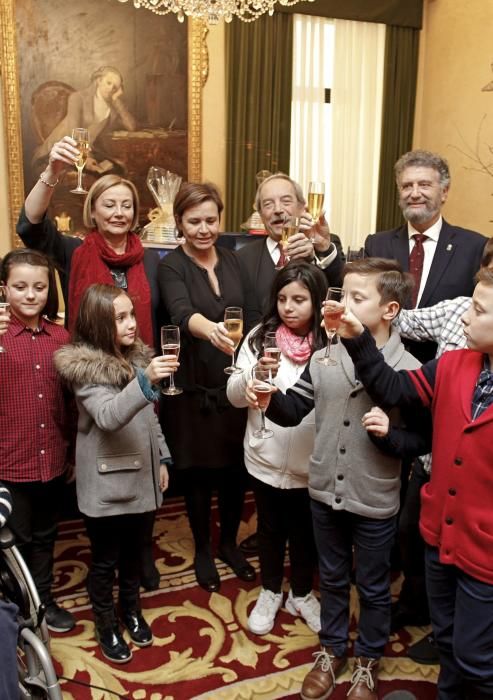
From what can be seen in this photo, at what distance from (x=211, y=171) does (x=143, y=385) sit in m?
5.40

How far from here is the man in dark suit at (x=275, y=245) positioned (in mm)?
2850

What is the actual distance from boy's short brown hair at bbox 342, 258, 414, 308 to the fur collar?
3.00 ft

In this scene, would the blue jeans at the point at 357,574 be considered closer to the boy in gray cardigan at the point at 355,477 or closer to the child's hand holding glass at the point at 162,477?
the boy in gray cardigan at the point at 355,477

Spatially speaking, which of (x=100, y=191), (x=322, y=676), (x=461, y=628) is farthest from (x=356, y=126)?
(x=461, y=628)

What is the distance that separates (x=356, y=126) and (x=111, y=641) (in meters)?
6.65

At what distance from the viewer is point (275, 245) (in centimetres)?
305

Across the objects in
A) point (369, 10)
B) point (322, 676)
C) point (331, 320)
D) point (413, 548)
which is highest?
point (369, 10)

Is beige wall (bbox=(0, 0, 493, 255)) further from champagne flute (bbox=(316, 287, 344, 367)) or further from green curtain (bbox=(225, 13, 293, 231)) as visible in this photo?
champagne flute (bbox=(316, 287, 344, 367))

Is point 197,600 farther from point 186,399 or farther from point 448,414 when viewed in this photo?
point 448,414

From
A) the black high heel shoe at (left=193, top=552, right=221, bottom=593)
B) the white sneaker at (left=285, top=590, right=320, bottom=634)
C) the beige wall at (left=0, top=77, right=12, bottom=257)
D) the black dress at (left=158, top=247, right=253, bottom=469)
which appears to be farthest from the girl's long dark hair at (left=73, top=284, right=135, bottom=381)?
the beige wall at (left=0, top=77, right=12, bottom=257)

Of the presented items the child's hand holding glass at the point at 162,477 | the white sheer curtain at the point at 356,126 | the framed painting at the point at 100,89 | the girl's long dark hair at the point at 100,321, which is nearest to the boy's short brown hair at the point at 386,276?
the girl's long dark hair at the point at 100,321

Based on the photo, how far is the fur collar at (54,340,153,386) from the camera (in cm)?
229

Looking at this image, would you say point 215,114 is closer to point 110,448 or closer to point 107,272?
point 107,272

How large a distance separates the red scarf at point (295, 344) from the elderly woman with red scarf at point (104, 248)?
660 millimetres
